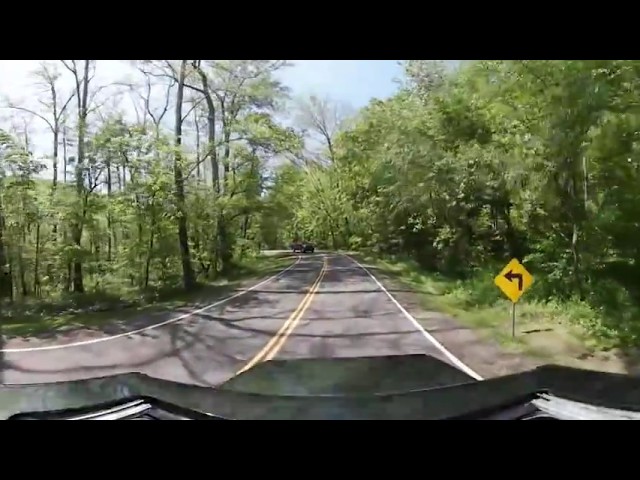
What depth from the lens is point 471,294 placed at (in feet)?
7.63

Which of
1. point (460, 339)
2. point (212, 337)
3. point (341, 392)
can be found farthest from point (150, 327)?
point (460, 339)

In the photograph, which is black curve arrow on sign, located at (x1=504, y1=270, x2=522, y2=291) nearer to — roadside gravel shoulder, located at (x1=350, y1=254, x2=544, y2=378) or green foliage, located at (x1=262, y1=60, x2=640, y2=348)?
green foliage, located at (x1=262, y1=60, x2=640, y2=348)

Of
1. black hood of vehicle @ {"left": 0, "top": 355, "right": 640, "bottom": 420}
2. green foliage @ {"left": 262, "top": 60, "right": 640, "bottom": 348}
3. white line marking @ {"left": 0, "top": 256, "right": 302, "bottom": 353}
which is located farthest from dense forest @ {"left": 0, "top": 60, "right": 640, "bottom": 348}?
black hood of vehicle @ {"left": 0, "top": 355, "right": 640, "bottom": 420}

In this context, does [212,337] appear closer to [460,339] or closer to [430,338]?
[430,338]

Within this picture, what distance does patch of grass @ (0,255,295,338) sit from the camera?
85.0 inches

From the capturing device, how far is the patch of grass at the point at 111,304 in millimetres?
2158

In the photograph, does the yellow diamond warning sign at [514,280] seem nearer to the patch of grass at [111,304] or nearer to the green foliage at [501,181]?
the green foliage at [501,181]

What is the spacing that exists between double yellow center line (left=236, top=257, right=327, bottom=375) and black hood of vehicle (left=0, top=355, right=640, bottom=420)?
0.26 ft

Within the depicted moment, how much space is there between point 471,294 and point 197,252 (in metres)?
1.31

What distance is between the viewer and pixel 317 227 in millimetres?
2508

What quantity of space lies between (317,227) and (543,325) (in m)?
1.11

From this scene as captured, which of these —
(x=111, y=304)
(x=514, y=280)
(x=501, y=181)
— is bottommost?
(x=111, y=304)
